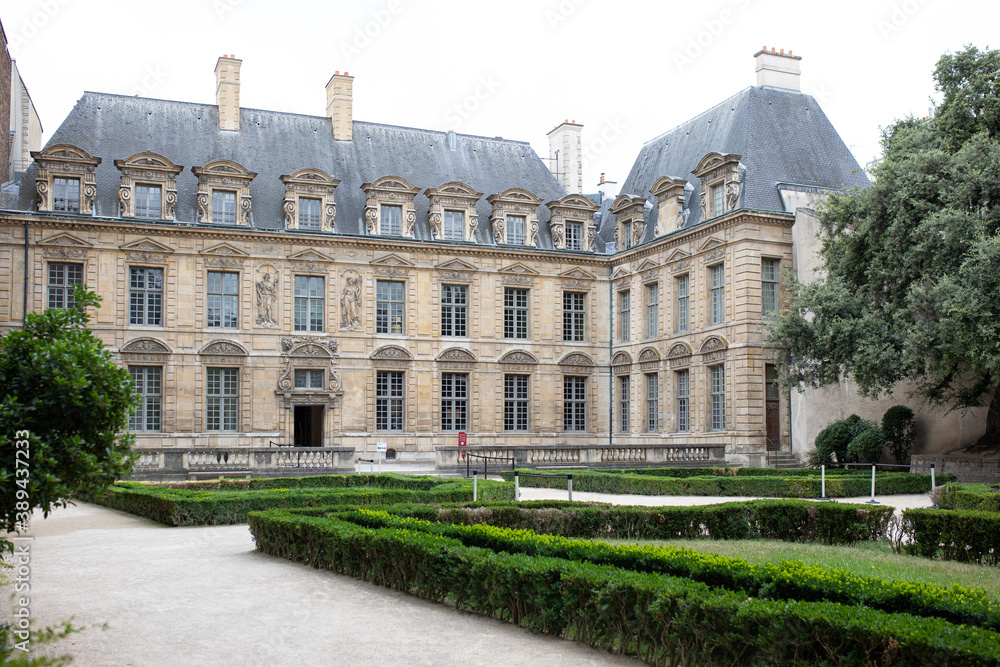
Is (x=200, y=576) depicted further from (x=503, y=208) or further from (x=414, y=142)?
(x=414, y=142)

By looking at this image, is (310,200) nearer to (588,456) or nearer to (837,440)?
(588,456)

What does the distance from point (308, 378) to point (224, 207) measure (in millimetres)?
6031

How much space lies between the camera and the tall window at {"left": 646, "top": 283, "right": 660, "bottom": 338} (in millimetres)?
31922

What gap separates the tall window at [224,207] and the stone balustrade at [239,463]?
375 inches

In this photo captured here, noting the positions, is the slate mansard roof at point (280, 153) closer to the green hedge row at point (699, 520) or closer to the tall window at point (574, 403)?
the tall window at point (574, 403)

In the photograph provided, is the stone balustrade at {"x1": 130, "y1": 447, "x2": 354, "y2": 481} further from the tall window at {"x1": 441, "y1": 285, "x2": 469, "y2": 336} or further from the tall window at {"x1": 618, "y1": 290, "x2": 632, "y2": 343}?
the tall window at {"x1": 618, "y1": 290, "x2": 632, "y2": 343}

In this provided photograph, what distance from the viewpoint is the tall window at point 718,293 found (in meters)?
28.4

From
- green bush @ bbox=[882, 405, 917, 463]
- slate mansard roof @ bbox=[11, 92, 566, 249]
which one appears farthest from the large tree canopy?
slate mansard roof @ bbox=[11, 92, 566, 249]

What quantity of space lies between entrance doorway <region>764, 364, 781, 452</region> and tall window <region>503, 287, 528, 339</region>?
357 inches

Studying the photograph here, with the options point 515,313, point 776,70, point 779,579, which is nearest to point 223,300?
point 515,313

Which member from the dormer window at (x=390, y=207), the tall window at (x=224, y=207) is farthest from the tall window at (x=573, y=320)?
the tall window at (x=224, y=207)

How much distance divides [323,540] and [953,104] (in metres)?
18.0

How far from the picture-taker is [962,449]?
23.2 meters

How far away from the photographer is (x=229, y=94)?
33250 mm
